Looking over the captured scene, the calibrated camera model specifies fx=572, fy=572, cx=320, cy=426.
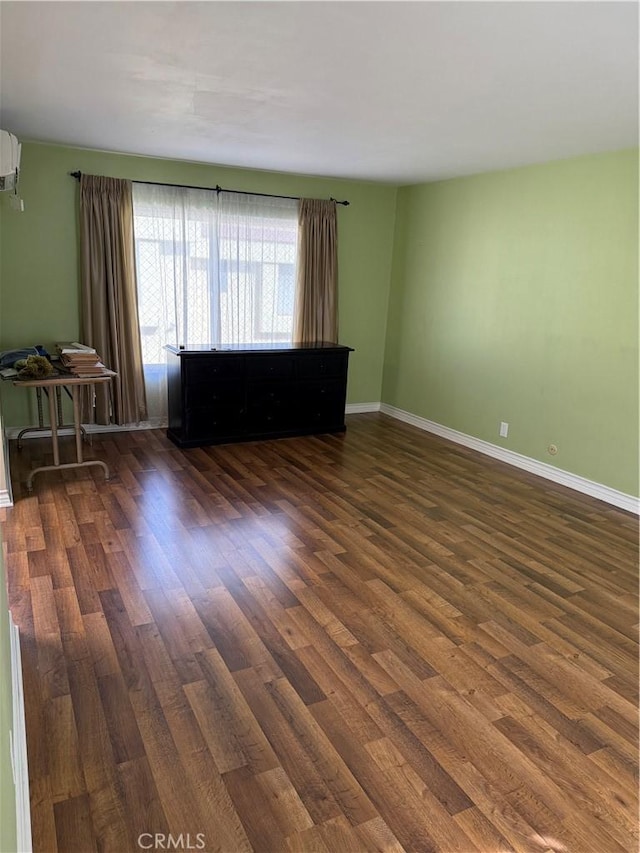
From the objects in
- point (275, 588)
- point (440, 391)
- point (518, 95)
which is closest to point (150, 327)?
point (440, 391)

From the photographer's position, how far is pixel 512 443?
16.2 feet

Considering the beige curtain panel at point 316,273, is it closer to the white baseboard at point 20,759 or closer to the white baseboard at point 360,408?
the white baseboard at point 360,408

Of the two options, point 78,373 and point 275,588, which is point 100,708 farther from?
point 78,373

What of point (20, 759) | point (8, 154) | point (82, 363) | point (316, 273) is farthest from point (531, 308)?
point (20, 759)

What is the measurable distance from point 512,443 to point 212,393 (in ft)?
8.63

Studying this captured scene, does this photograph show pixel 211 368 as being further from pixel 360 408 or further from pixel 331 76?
pixel 331 76

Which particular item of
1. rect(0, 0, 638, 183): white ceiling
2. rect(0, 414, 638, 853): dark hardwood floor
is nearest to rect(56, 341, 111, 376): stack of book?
rect(0, 414, 638, 853): dark hardwood floor

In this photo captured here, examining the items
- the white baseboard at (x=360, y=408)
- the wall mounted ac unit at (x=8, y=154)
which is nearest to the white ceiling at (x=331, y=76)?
the wall mounted ac unit at (x=8, y=154)

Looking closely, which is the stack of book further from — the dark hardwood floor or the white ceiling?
the white ceiling

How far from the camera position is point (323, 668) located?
226 cm

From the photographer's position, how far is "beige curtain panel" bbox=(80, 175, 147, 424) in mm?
4773

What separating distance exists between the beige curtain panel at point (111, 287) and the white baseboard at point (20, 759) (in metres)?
3.27

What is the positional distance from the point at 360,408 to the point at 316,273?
1.61 m

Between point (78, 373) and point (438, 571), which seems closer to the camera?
point (438, 571)
